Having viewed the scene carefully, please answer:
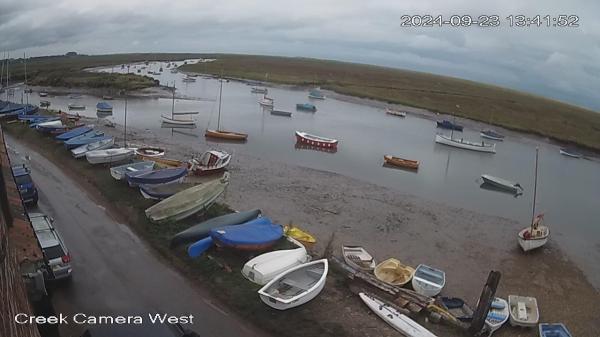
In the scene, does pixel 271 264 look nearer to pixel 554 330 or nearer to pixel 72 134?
pixel 554 330

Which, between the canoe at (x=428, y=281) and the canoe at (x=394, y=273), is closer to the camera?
the canoe at (x=428, y=281)

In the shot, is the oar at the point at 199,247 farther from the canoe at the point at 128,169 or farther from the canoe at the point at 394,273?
the canoe at the point at 128,169

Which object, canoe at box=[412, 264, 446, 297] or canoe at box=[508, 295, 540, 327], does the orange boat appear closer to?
canoe at box=[412, 264, 446, 297]

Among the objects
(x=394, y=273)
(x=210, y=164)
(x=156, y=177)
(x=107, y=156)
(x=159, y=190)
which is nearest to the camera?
(x=394, y=273)

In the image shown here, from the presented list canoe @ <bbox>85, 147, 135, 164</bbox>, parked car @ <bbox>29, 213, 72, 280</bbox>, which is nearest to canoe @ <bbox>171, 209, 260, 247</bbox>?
parked car @ <bbox>29, 213, 72, 280</bbox>

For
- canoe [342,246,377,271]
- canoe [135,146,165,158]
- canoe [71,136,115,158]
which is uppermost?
canoe [71,136,115,158]

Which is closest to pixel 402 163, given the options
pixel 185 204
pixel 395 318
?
pixel 185 204

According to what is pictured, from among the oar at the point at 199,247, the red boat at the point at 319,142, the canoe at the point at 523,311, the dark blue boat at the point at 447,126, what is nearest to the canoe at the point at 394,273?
the canoe at the point at 523,311
